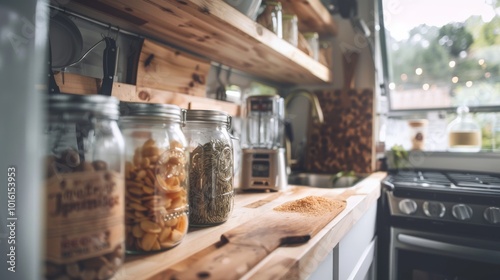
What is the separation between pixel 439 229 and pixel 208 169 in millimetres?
1058

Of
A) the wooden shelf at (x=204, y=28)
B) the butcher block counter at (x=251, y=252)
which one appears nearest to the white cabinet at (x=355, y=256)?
the butcher block counter at (x=251, y=252)

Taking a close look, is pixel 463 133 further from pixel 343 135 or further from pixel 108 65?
pixel 108 65

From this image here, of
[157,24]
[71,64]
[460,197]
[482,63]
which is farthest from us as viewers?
[482,63]

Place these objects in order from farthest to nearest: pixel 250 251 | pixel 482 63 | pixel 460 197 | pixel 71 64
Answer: pixel 482 63 < pixel 460 197 < pixel 71 64 < pixel 250 251

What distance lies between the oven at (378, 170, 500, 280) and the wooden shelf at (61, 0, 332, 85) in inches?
29.3

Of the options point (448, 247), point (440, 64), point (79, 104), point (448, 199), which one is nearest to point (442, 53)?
point (440, 64)

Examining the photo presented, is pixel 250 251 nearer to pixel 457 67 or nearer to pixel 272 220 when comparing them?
pixel 272 220

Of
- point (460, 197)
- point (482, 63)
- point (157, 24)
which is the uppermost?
point (482, 63)

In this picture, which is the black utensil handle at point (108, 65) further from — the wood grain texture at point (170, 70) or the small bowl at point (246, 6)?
the small bowl at point (246, 6)

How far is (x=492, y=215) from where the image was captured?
4.01 feet

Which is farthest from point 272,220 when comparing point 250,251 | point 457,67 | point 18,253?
point 457,67

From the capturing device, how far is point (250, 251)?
601 mm

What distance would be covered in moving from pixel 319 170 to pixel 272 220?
114cm

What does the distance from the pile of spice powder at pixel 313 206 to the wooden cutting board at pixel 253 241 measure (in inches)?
0.9
